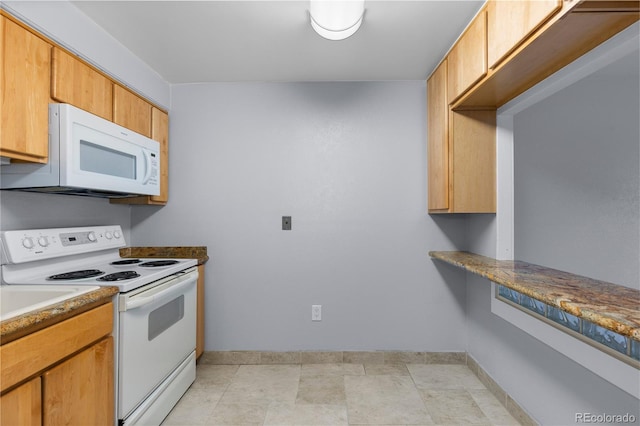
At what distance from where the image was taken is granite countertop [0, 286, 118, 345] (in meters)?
0.95

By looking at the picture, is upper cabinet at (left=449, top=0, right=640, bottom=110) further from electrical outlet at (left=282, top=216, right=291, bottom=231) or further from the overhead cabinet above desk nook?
electrical outlet at (left=282, top=216, right=291, bottom=231)

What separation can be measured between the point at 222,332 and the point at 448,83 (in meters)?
2.43

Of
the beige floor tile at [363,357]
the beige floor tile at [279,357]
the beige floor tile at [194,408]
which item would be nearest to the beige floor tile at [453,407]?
the beige floor tile at [363,357]

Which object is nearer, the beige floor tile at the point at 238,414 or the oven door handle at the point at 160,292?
the oven door handle at the point at 160,292

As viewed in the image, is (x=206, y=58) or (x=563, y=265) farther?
(x=206, y=58)

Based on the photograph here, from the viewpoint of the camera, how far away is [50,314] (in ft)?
3.54

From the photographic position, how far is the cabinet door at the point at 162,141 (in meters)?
2.32

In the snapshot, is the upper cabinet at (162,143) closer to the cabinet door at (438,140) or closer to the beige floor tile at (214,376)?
the beige floor tile at (214,376)

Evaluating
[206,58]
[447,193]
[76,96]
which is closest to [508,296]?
[447,193]

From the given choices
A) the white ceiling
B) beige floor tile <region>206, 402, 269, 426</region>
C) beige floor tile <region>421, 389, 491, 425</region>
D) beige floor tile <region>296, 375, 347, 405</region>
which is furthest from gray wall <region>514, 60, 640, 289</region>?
beige floor tile <region>206, 402, 269, 426</region>

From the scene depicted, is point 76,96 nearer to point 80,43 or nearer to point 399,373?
point 80,43

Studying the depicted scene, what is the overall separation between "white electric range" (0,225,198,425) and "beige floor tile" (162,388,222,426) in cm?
5

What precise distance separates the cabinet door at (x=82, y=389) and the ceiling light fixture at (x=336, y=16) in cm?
177

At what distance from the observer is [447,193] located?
2096mm
